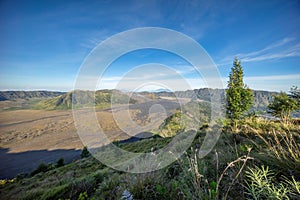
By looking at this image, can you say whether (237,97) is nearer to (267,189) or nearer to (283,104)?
(283,104)

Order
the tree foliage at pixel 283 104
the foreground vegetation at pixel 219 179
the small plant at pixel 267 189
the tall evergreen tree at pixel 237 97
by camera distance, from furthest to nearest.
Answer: the tall evergreen tree at pixel 237 97
the tree foliage at pixel 283 104
the foreground vegetation at pixel 219 179
the small plant at pixel 267 189

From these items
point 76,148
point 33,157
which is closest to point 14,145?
point 33,157

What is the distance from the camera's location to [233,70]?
33750 mm

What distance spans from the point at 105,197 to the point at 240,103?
1420 inches

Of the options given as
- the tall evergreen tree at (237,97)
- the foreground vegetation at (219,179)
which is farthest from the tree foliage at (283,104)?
the foreground vegetation at (219,179)

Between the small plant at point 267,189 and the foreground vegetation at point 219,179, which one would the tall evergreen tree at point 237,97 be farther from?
the small plant at point 267,189

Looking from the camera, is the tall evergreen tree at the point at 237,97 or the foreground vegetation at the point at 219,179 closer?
the foreground vegetation at the point at 219,179

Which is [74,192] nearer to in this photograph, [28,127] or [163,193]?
[163,193]

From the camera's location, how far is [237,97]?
102 feet

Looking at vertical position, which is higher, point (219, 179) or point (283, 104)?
point (283, 104)

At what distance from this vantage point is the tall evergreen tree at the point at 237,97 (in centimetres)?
3114

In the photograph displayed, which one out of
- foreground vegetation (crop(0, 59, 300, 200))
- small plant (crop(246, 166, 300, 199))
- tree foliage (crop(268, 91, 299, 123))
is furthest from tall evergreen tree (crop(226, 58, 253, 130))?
small plant (crop(246, 166, 300, 199))

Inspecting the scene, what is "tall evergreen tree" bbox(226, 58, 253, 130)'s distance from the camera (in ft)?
102

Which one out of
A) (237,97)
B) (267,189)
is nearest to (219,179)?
(267,189)
